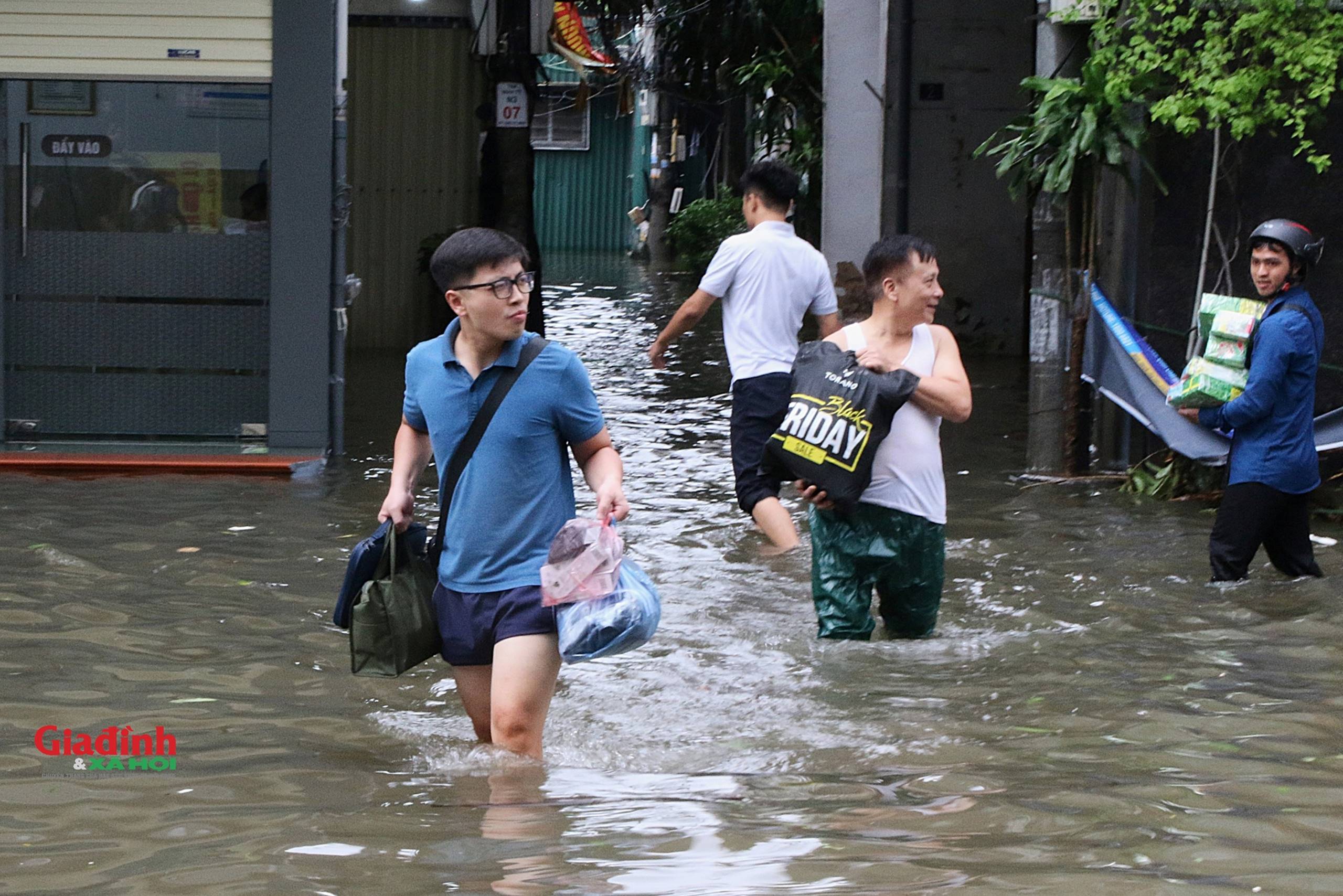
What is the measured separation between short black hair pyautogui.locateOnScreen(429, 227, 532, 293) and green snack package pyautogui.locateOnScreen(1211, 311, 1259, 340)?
4.08 m

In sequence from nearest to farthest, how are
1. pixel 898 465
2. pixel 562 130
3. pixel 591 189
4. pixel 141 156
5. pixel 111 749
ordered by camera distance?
pixel 111 749, pixel 898 465, pixel 141 156, pixel 591 189, pixel 562 130

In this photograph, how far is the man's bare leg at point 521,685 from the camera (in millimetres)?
4793

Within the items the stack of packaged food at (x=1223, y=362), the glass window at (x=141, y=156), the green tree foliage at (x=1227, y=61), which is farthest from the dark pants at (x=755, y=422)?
the glass window at (x=141, y=156)

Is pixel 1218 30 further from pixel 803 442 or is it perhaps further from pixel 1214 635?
pixel 803 442

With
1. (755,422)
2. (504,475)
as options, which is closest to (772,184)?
(755,422)

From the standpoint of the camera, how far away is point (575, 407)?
488 cm

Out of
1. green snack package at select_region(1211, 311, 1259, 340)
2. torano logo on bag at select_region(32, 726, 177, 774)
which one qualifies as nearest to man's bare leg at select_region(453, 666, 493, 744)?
torano logo on bag at select_region(32, 726, 177, 774)

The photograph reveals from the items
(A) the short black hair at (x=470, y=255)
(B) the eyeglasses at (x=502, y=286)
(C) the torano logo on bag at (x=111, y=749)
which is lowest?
(C) the torano logo on bag at (x=111, y=749)

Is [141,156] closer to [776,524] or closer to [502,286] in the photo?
[776,524]

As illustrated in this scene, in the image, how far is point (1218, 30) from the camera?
31.9ft

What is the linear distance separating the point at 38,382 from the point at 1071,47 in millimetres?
7043

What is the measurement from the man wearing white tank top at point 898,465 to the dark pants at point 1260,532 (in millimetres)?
1942

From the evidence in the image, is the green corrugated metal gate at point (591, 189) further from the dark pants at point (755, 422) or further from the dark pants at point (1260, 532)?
the dark pants at point (1260, 532)

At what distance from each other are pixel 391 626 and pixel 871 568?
1.97 m
